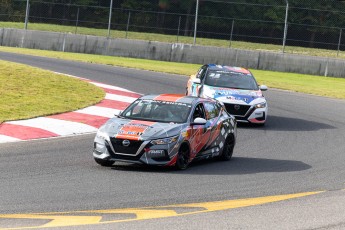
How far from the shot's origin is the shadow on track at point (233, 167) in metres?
14.8

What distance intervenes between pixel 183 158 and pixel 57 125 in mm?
4592

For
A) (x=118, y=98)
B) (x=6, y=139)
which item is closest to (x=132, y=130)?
(x=6, y=139)

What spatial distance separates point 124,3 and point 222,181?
38.2 metres

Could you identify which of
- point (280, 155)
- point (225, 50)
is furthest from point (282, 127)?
point (225, 50)

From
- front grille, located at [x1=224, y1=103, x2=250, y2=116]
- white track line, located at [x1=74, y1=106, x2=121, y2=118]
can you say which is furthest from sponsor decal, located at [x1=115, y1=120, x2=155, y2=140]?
front grille, located at [x1=224, y1=103, x2=250, y2=116]

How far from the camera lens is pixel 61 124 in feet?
62.1

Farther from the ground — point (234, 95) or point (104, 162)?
point (234, 95)

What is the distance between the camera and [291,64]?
38250mm

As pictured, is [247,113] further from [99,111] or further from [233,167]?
[233,167]

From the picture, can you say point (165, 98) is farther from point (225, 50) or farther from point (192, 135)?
point (225, 50)

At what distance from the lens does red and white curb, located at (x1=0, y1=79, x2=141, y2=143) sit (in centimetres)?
1744

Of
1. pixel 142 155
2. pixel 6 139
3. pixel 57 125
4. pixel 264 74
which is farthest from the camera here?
pixel 264 74

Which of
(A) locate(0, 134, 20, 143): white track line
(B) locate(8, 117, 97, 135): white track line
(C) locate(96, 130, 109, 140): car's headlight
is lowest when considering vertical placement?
(A) locate(0, 134, 20, 143): white track line

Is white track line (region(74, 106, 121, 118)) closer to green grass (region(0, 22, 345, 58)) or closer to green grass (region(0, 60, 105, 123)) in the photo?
green grass (region(0, 60, 105, 123))
